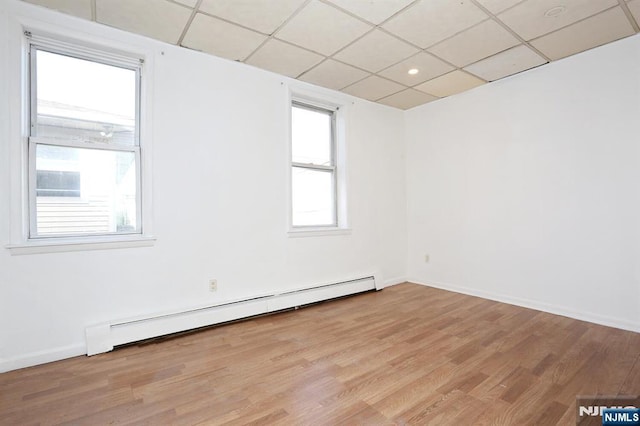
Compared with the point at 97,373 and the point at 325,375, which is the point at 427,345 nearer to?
the point at 325,375

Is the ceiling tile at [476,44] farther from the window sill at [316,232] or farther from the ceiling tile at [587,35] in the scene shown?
the window sill at [316,232]

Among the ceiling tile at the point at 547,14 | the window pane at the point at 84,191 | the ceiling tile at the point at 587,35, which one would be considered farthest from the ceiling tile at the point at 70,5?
the ceiling tile at the point at 587,35

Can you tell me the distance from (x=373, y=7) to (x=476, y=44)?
1213 millimetres

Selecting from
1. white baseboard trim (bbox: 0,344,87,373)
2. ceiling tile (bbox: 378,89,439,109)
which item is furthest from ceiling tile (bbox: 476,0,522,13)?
white baseboard trim (bbox: 0,344,87,373)

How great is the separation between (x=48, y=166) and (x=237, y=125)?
1628mm

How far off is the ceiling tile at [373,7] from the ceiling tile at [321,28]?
0.26 ft

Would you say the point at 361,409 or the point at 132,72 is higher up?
the point at 132,72

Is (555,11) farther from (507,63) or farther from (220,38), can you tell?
(220,38)

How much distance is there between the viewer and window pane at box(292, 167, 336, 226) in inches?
154

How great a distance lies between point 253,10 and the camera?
2.41m

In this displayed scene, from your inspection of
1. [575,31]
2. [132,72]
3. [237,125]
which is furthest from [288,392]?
[575,31]

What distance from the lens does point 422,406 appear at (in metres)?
1.78

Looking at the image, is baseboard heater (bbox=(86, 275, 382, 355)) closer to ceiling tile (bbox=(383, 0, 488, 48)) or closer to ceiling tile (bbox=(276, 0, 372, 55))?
ceiling tile (bbox=(276, 0, 372, 55))

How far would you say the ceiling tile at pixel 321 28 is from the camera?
2.46 meters
